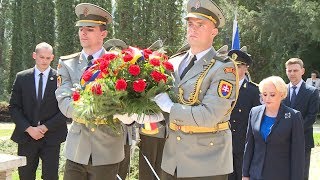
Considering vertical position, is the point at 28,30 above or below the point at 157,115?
above

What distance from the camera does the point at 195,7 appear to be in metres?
3.61

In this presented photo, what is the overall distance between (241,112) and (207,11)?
2803 mm

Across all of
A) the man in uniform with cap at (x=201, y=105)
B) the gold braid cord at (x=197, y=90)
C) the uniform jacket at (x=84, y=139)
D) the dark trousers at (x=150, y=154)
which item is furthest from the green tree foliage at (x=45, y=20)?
the gold braid cord at (x=197, y=90)

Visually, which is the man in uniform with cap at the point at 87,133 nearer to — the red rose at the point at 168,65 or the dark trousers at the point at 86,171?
the dark trousers at the point at 86,171

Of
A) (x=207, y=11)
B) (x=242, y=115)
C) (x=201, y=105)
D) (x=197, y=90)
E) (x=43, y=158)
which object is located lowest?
(x=43, y=158)

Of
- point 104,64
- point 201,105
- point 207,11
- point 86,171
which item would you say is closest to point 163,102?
point 201,105

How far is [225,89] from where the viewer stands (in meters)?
3.39

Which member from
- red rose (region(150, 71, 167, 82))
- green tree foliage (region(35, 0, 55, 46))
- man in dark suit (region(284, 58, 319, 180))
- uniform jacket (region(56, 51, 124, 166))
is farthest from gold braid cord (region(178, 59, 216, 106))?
green tree foliage (region(35, 0, 55, 46))

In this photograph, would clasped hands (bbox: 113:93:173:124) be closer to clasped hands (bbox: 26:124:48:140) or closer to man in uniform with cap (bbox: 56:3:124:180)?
man in uniform with cap (bbox: 56:3:124:180)

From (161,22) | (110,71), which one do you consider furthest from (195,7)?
(161,22)

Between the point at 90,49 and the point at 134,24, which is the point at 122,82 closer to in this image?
the point at 90,49

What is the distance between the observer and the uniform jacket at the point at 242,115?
609 cm

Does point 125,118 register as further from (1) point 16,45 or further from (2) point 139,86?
(1) point 16,45

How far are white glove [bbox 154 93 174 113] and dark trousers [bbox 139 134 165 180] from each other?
6.99ft
